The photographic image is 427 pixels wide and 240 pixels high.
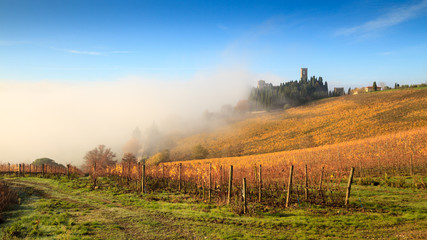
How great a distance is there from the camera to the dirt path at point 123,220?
10602 mm

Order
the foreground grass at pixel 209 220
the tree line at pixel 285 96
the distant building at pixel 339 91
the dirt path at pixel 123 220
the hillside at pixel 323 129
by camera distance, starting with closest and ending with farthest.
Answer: the foreground grass at pixel 209 220 → the dirt path at pixel 123 220 → the hillside at pixel 323 129 → the tree line at pixel 285 96 → the distant building at pixel 339 91

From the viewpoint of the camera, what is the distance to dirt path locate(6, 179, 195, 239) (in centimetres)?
1060

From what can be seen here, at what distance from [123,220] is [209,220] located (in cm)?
413

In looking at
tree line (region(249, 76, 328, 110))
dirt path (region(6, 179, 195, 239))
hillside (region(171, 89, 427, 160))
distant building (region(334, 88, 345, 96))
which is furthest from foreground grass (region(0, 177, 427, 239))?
distant building (region(334, 88, 345, 96))

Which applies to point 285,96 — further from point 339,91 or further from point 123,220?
point 123,220

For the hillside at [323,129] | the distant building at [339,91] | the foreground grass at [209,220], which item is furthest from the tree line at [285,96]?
the foreground grass at [209,220]

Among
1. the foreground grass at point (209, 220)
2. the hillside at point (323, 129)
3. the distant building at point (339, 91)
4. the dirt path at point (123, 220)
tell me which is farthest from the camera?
the distant building at point (339, 91)

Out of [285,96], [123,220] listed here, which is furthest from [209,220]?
[285,96]

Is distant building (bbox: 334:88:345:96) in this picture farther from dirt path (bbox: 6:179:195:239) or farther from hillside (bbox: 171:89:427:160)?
dirt path (bbox: 6:179:195:239)

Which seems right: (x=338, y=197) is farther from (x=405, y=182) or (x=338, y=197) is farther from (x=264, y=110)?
(x=264, y=110)

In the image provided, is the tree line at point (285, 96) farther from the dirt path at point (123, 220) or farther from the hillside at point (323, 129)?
the dirt path at point (123, 220)

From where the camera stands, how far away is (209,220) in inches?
484

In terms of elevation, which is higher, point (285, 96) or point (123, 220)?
point (285, 96)

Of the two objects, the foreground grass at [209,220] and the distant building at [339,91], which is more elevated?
the distant building at [339,91]
